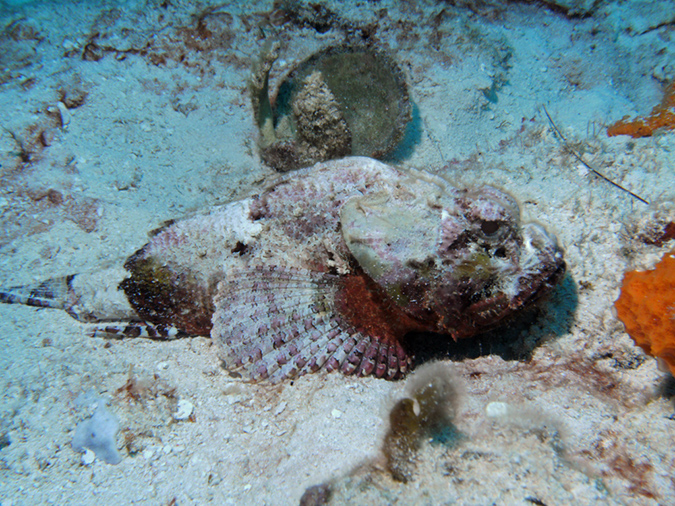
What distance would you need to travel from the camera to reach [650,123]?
9.96 feet

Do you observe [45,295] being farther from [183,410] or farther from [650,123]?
[650,123]

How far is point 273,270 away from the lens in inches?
102

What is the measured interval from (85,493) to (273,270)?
5.71 ft

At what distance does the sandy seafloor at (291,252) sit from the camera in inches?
66.1

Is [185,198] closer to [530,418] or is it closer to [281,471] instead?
[281,471]

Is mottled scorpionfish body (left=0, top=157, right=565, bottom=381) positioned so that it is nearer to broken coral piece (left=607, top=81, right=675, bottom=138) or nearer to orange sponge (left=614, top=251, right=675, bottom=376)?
orange sponge (left=614, top=251, right=675, bottom=376)

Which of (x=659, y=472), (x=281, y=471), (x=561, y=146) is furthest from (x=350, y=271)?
(x=561, y=146)

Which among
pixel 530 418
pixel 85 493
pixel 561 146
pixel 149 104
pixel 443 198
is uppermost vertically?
pixel 561 146

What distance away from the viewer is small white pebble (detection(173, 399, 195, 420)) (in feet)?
7.39

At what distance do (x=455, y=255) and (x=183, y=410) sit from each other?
2.14m

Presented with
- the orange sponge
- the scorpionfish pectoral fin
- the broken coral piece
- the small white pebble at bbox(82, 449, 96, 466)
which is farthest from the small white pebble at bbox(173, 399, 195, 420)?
the broken coral piece

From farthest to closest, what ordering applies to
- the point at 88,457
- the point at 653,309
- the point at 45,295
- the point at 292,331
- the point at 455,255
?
the point at 45,295
the point at 292,331
the point at 455,255
the point at 88,457
the point at 653,309

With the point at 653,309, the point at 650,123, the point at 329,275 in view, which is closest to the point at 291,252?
the point at 329,275

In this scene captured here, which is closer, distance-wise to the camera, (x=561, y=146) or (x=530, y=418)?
(x=530, y=418)
